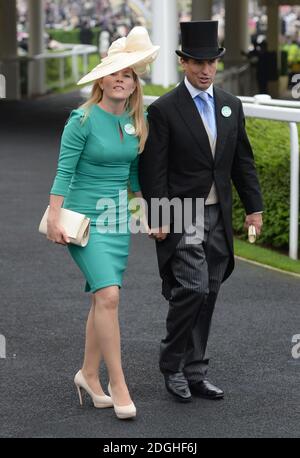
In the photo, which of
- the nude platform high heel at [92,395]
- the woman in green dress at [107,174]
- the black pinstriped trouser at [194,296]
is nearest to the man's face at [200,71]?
the woman in green dress at [107,174]

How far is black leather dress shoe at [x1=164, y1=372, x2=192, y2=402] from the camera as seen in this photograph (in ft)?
19.9

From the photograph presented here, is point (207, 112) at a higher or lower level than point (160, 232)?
higher

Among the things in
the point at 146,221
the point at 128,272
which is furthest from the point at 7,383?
the point at 128,272

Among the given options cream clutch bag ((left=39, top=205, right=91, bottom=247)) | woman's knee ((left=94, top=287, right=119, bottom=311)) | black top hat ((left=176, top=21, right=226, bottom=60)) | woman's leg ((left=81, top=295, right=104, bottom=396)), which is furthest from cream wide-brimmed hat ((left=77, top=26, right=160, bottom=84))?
woman's leg ((left=81, top=295, right=104, bottom=396))

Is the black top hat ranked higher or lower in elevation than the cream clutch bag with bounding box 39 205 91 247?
higher

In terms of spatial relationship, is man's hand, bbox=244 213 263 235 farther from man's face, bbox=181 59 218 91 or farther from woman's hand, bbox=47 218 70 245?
woman's hand, bbox=47 218 70 245

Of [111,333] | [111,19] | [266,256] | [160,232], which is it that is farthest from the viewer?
[111,19]

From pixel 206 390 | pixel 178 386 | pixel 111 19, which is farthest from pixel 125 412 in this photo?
pixel 111 19

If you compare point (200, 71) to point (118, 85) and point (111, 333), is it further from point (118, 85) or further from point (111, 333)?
point (111, 333)

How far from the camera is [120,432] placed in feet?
18.3

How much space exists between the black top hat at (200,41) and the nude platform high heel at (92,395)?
160cm

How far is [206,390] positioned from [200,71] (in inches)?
60.1

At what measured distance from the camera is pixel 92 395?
6043 millimetres

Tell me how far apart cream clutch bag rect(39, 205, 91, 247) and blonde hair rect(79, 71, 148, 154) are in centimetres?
44
